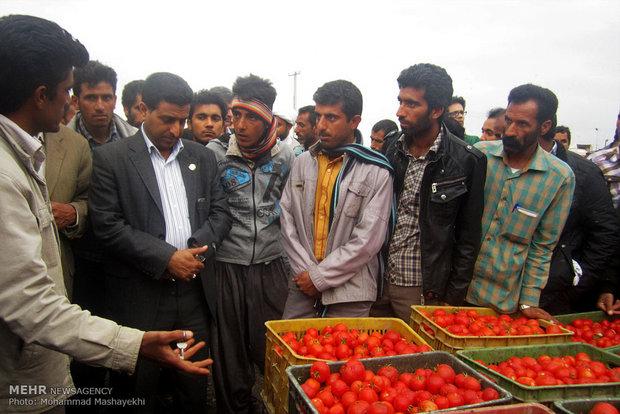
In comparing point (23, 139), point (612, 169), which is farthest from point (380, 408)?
point (612, 169)

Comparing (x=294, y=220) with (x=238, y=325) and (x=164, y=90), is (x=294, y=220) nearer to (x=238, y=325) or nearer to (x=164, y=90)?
(x=238, y=325)

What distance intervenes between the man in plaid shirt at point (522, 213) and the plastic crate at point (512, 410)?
1.50m

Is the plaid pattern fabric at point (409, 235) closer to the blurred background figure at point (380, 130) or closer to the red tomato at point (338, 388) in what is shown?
the red tomato at point (338, 388)

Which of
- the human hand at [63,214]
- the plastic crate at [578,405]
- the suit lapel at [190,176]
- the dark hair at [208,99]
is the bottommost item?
the plastic crate at [578,405]

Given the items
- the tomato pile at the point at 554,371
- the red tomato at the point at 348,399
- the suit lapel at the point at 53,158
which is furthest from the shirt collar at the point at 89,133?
the tomato pile at the point at 554,371

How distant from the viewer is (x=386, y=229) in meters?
3.05

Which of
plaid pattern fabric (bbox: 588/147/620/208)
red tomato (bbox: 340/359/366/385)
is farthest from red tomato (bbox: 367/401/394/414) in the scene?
plaid pattern fabric (bbox: 588/147/620/208)

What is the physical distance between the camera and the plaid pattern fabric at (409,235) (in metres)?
3.06

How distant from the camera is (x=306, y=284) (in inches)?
116

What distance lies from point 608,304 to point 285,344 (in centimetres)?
312

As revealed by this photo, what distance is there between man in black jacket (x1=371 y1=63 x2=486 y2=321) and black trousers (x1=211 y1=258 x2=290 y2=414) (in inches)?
40.1

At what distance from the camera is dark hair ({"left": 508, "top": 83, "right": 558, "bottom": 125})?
323 cm

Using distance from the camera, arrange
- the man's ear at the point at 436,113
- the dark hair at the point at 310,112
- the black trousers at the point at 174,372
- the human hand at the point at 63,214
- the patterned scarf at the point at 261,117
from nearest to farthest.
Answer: the human hand at the point at 63,214
the black trousers at the point at 174,372
the man's ear at the point at 436,113
the patterned scarf at the point at 261,117
the dark hair at the point at 310,112

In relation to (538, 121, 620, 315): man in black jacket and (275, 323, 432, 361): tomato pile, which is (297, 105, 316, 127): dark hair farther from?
(275, 323, 432, 361): tomato pile
